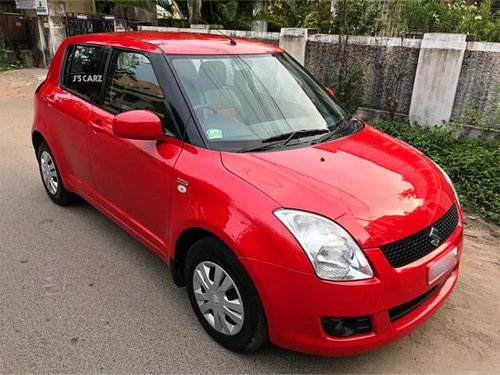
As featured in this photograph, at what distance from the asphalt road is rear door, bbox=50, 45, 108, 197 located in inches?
21.3

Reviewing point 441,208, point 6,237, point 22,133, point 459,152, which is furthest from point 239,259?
point 22,133

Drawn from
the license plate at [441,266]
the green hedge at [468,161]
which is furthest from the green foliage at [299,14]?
the license plate at [441,266]

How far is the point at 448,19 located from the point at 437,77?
1276mm

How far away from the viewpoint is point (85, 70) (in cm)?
386

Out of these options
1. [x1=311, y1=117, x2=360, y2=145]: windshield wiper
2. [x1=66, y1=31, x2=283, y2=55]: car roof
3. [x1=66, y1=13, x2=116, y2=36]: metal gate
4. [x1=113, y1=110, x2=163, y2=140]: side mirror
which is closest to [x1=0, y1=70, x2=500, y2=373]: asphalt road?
[x1=113, y1=110, x2=163, y2=140]: side mirror

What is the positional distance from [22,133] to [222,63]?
5718 mm

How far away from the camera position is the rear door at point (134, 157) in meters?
2.88

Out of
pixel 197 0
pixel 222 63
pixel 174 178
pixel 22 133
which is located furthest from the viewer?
pixel 197 0

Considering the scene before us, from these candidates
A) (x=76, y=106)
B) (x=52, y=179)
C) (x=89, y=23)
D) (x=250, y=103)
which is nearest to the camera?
(x=250, y=103)

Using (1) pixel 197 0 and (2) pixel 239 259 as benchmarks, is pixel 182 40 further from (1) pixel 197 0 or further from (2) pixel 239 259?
(1) pixel 197 0

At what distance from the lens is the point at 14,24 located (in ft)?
50.6

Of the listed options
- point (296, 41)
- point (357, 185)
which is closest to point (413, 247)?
point (357, 185)

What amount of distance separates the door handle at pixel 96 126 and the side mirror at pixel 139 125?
700 mm

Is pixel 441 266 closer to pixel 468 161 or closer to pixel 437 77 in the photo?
pixel 468 161
